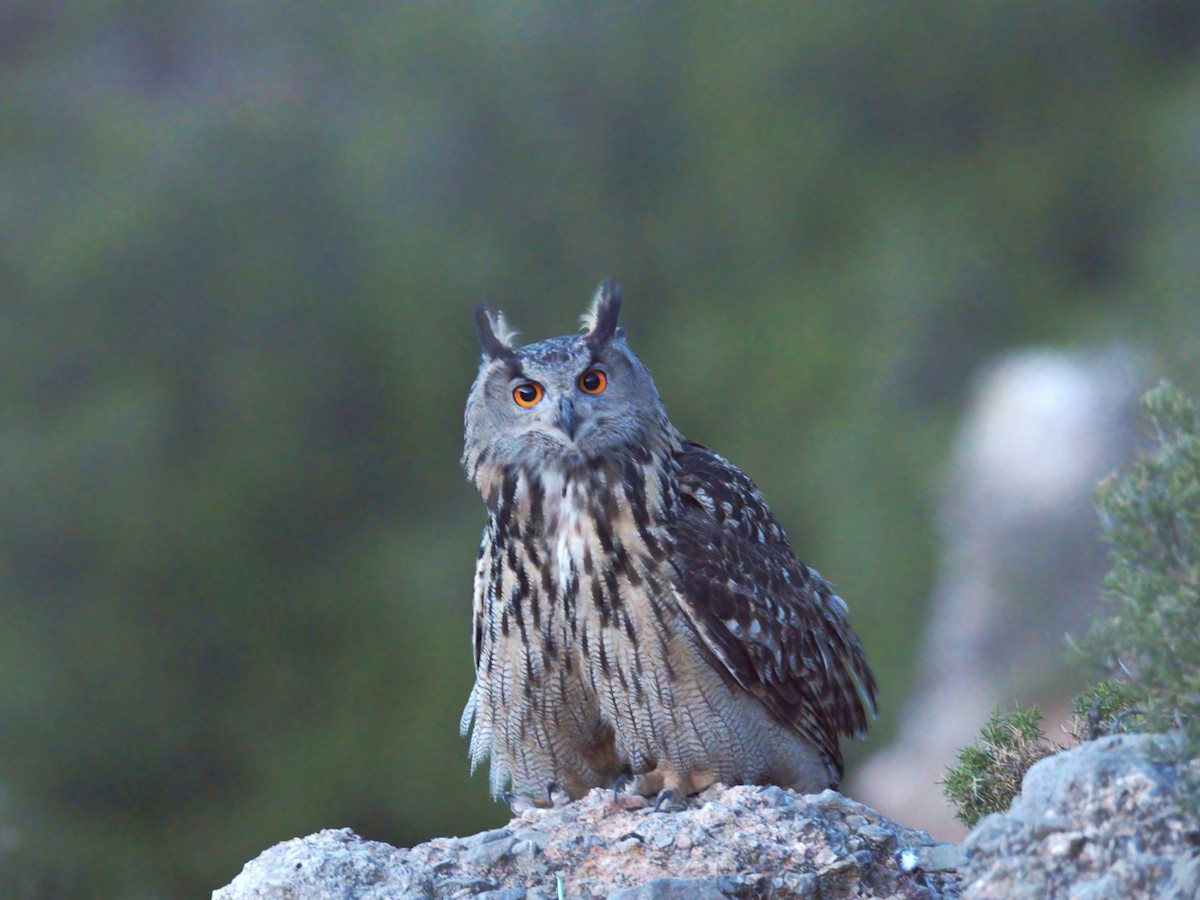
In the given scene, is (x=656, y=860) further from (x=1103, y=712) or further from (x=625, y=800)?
(x=1103, y=712)

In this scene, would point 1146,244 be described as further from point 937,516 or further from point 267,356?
point 267,356

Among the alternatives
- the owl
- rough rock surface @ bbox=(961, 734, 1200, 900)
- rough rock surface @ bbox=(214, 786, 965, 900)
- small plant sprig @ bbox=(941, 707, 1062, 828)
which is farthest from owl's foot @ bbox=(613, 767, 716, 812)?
rough rock surface @ bbox=(961, 734, 1200, 900)

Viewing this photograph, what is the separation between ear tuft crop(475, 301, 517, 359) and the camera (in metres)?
3.80

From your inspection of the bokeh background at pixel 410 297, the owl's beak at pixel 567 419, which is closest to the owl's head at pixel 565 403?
the owl's beak at pixel 567 419

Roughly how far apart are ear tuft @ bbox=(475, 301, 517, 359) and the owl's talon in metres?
→ 1.07

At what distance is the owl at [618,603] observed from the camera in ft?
11.5

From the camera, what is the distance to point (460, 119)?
70.6 ft

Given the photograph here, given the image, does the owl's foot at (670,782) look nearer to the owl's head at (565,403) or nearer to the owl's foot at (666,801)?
the owl's foot at (666,801)

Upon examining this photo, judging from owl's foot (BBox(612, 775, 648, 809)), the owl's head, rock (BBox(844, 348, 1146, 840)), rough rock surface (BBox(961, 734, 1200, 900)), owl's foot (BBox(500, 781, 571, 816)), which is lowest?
rough rock surface (BBox(961, 734, 1200, 900))

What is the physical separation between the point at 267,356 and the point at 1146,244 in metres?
10.0

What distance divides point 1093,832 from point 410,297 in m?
17.4

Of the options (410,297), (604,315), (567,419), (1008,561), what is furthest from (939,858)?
(410,297)

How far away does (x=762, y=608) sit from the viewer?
144 inches

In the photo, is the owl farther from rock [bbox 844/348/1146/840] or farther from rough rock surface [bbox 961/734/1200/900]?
rock [bbox 844/348/1146/840]
